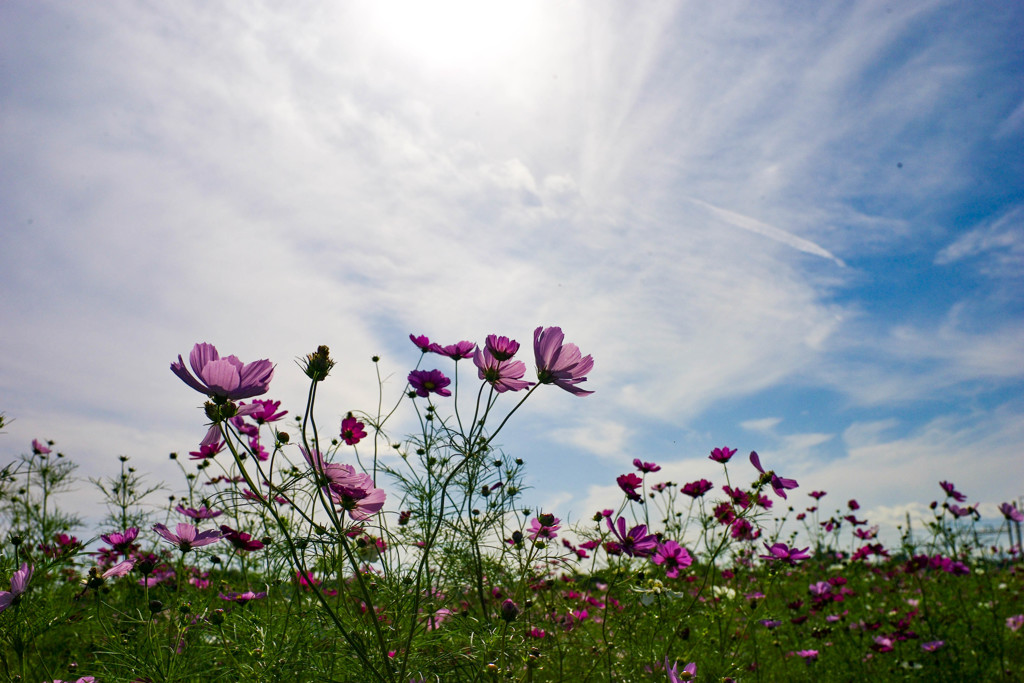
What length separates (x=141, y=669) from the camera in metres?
1.52

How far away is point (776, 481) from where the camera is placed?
78.0 inches

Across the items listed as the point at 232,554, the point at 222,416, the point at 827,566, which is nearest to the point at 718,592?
the point at 232,554

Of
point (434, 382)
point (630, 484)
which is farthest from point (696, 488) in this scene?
point (434, 382)

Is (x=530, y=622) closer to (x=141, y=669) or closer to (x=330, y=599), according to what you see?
(x=330, y=599)

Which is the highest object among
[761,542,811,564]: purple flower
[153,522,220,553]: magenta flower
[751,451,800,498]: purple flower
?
[751,451,800,498]: purple flower

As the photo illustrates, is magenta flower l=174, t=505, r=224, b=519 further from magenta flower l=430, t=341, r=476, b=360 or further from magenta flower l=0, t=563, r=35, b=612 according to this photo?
magenta flower l=430, t=341, r=476, b=360

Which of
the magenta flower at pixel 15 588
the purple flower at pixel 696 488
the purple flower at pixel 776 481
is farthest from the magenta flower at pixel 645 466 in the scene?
the magenta flower at pixel 15 588

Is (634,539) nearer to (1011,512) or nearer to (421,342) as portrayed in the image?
(421,342)

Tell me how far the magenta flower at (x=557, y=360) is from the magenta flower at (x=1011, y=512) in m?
4.02

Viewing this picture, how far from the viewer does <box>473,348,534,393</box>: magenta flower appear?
138 centimetres

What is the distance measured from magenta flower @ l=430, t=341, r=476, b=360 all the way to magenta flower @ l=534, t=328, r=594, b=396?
524 mm

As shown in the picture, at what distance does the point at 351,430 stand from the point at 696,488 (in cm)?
174

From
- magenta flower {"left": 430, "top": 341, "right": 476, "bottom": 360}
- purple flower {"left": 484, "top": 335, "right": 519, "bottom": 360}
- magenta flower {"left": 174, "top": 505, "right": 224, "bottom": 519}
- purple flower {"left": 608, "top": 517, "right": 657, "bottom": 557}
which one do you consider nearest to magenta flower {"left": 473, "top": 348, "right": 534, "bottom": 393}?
purple flower {"left": 484, "top": 335, "right": 519, "bottom": 360}

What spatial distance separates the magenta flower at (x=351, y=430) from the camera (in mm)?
1979
